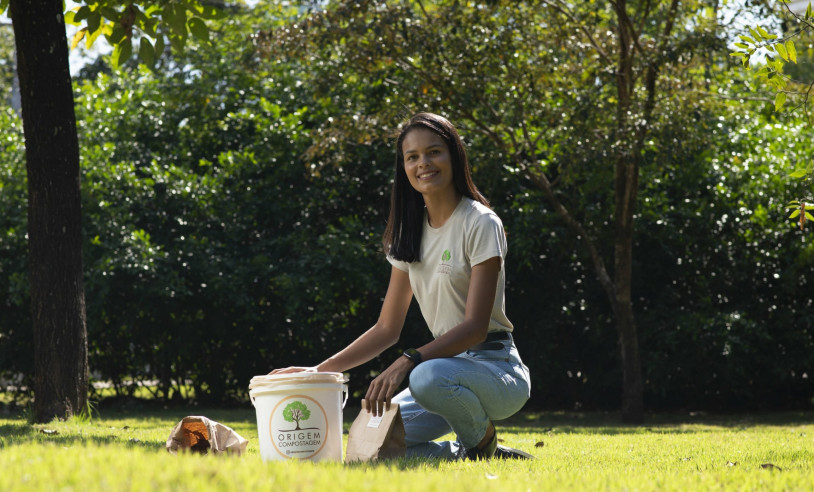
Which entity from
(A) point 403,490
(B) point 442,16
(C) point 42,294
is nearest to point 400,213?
(A) point 403,490

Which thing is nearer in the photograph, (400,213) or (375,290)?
(400,213)

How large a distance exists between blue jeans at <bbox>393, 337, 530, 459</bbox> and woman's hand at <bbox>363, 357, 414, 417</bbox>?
0.19 meters

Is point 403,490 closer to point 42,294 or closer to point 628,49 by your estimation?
point 42,294

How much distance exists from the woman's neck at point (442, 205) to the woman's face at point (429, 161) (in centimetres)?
6

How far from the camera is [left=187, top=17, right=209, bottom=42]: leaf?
7.00 metres

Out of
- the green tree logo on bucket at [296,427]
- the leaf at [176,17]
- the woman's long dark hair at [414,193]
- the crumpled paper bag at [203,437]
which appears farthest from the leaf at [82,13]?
the green tree logo on bucket at [296,427]

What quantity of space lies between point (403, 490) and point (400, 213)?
7.60ft

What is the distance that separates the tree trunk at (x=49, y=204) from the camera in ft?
22.1

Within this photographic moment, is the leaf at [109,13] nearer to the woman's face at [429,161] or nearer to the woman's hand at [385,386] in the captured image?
the woman's face at [429,161]

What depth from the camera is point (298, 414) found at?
4051 mm

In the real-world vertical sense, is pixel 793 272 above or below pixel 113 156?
below

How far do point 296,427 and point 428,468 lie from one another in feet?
2.38

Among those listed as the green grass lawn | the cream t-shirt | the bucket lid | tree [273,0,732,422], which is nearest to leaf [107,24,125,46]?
the green grass lawn

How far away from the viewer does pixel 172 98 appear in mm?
11945
